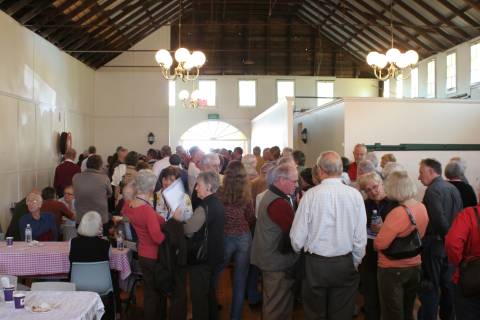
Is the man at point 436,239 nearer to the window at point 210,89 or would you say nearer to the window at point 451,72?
the window at point 451,72

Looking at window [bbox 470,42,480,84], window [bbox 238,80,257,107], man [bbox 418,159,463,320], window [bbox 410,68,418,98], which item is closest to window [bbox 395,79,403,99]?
window [bbox 410,68,418,98]

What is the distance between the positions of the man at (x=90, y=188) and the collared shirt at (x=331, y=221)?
3.18 meters

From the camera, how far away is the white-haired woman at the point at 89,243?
13.2 feet

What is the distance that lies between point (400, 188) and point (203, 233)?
57.0 inches

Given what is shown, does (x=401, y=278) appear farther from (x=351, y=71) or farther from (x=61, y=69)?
(x=351, y=71)

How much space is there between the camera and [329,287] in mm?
3451

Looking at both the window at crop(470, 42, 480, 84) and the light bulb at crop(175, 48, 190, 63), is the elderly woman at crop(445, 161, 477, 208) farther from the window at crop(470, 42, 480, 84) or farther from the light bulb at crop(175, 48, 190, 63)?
the window at crop(470, 42, 480, 84)

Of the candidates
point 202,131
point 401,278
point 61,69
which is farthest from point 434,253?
point 202,131

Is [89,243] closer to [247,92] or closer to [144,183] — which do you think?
[144,183]

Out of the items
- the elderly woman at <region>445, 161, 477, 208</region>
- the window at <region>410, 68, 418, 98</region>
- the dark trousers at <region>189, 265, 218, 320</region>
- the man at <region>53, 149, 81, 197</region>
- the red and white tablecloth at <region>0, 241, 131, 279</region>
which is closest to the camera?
the dark trousers at <region>189, 265, 218, 320</region>

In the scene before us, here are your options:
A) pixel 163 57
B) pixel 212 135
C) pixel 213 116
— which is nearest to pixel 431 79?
pixel 213 116

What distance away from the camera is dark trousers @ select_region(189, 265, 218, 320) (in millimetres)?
4000

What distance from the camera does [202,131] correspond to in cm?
2055

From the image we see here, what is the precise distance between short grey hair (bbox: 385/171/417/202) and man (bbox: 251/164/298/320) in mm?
666
